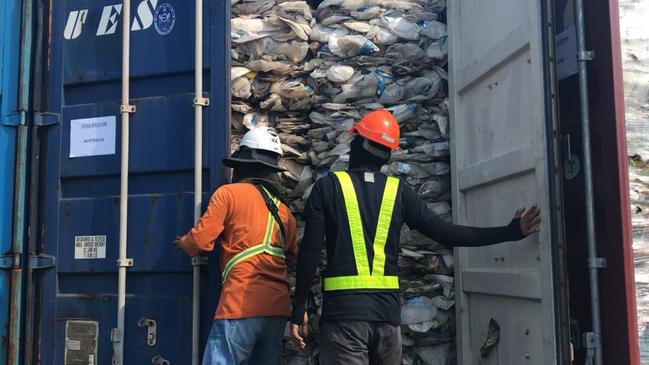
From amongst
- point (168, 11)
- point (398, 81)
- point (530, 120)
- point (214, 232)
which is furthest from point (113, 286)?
point (530, 120)

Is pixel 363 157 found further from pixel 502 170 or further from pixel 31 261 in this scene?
pixel 31 261

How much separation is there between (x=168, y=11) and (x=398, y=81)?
1290mm

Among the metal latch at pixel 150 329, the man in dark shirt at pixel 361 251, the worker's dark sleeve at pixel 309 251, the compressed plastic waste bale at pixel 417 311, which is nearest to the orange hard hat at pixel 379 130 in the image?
the man in dark shirt at pixel 361 251

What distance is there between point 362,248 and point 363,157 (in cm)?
44

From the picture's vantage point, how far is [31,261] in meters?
3.43

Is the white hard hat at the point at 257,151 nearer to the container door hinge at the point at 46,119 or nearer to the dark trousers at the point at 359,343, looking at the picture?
the dark trousers at the point at 359,343

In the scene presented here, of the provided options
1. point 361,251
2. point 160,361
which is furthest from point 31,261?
point 361,251

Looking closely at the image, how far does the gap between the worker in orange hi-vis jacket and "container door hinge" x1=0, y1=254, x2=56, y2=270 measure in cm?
74

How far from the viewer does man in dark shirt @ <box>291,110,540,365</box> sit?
2930mm

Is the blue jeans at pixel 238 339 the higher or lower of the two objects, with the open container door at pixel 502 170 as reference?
lower

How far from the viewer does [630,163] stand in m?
2.52

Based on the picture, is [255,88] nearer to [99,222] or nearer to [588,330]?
[99,222]

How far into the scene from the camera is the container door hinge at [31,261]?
3387mm

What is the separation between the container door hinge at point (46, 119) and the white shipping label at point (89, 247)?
1.99ft
